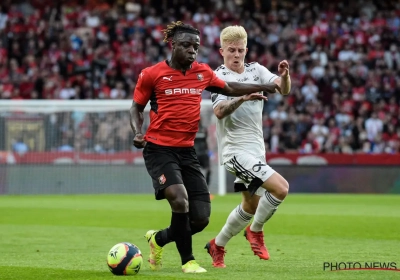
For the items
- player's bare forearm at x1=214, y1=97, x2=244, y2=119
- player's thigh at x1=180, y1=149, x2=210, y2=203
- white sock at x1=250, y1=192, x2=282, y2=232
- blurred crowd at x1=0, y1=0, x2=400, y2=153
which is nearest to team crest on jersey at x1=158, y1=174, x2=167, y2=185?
player's thigh at x1=180, y1=149, x2=210, y2=203

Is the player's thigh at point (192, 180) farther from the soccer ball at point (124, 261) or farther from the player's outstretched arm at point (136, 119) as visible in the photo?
the soccer ball at point (124, 261)

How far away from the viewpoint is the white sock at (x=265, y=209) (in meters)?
8.52

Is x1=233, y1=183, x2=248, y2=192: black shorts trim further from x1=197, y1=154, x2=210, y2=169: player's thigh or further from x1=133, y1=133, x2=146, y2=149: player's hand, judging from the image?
x1=197, y1=154, x2=210, y2=169: player's thigh

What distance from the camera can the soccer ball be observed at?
742 centimetres

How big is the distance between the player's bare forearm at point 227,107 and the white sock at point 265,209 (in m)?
0.95

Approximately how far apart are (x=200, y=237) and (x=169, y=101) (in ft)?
14.7

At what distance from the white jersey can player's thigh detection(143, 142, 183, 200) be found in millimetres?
1083

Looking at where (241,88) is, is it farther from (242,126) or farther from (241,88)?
(242,126)

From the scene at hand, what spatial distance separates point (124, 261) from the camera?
24.3 feet

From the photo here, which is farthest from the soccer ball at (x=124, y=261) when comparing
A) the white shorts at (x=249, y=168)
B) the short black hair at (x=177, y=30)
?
the short black hair at (x=177, y=30)

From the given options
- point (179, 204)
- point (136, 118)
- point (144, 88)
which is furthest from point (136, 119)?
point (179, 204)

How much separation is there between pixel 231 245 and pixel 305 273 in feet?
11.4

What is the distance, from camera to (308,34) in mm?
29688

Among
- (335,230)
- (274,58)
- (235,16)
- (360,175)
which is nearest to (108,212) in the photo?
(335,230)
